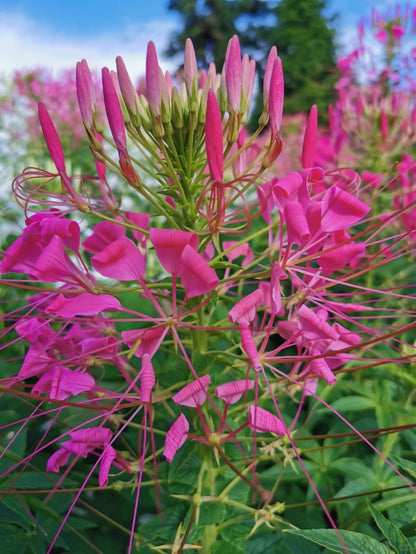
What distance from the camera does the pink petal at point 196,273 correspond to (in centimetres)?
87

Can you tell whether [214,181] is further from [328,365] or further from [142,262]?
[328,365]

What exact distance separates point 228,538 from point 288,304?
19.9 inches

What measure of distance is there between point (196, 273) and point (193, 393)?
236 mm

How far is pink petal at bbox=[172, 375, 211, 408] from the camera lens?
963mm

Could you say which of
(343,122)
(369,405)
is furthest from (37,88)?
(369,405)

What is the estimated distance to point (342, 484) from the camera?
1.67m

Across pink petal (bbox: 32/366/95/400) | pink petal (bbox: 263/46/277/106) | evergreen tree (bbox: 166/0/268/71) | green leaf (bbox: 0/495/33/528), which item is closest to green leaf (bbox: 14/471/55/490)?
green leaf (bbox: 0/495/33/528)

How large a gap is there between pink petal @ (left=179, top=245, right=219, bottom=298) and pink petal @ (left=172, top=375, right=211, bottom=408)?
0.17 m

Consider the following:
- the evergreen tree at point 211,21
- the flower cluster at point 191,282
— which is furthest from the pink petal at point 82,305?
the evergreen tree at point 211,21

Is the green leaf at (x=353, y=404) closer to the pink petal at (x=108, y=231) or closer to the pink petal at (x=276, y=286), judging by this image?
the pink petal at (x=276, y=286)

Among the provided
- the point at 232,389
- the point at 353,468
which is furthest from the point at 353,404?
the point at 232,389

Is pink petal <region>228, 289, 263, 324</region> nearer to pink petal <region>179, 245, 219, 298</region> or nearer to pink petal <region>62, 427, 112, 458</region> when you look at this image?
pink petal <region>179, 245, 219, 298</region>

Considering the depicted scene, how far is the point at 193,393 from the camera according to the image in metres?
0.97

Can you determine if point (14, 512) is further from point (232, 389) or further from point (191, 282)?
point (191, 282)
